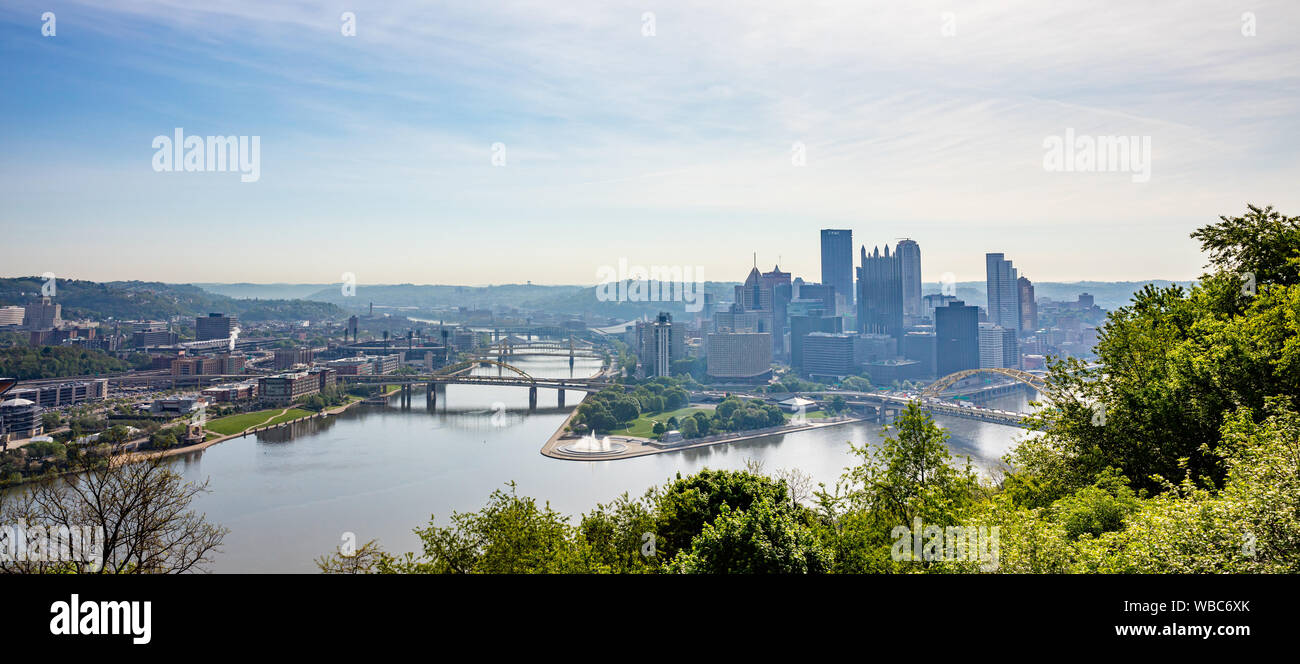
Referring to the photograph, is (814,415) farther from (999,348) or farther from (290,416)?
(290,416)

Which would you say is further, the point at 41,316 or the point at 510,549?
the point at 41,316

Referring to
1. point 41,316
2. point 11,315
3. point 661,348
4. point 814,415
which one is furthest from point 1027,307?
point 11,315

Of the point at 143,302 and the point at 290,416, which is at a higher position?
the point at 143,302

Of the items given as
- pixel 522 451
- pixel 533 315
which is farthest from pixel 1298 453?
pixel 533 315

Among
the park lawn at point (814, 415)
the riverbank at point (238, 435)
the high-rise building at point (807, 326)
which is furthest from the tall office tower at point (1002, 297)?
the riverbank at point (238, 435)

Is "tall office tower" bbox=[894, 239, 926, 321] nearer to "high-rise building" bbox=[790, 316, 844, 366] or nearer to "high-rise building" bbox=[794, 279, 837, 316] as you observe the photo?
"high-rise building" bbox=[794, 279, 837, 316]

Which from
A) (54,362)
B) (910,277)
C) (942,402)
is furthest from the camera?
(910,277)
